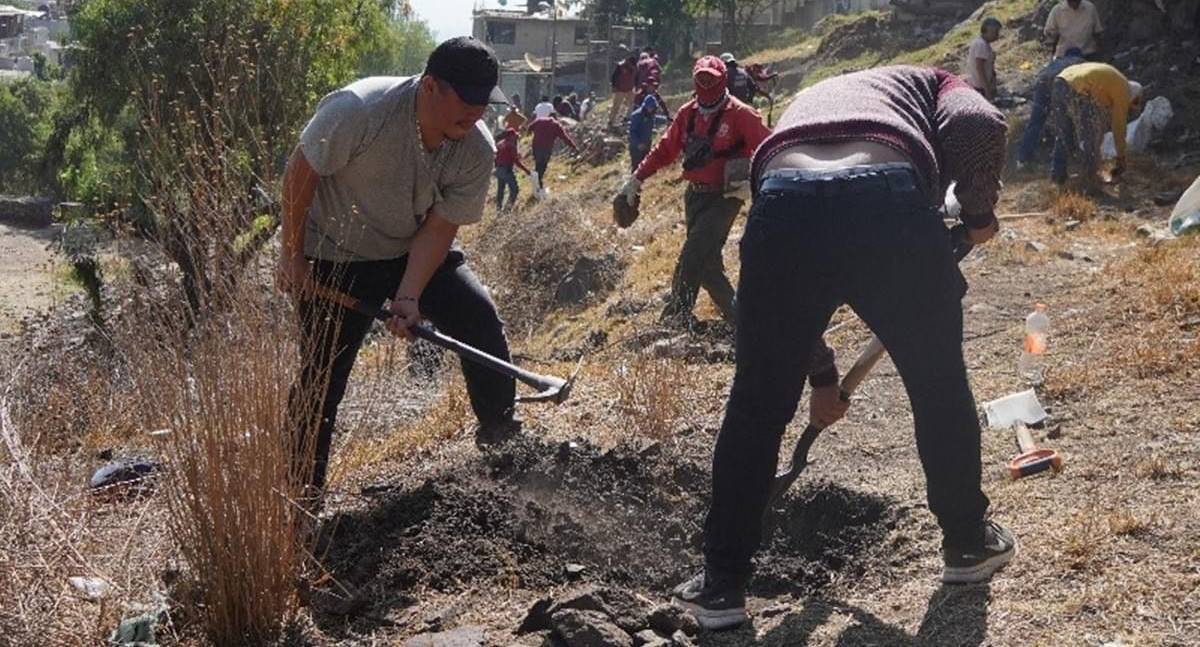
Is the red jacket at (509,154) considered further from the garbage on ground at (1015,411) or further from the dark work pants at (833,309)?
the dark work pants at (833,309)

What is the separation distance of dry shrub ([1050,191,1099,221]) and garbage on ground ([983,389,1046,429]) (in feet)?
16.8

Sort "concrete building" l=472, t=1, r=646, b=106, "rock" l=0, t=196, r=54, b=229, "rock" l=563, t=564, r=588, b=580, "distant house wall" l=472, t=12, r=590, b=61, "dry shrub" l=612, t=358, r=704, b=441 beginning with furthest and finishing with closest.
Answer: "distant house wall" l=472, t=12, r=590, b=61, "concrete building" l=472, t=1, r=646, b=106, "rock" l=0, t=196, r=54, b=229, "dry shrub" l=612, t=358, r=704, b=441, "rock" l=563, t=564, r=588, b=580

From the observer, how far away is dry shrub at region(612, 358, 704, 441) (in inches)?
218

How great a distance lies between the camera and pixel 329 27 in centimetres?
1756

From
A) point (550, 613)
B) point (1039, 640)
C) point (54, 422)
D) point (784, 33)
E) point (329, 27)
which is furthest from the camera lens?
point (784, 33)

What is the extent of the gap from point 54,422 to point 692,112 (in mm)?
4293

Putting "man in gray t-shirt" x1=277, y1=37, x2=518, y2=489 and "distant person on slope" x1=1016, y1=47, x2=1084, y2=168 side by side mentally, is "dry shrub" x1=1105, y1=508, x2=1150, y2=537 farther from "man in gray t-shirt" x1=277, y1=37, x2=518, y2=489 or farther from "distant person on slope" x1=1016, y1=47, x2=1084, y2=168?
"distant person on slope" x1=1016, y1=47, x2=1084, y2=168

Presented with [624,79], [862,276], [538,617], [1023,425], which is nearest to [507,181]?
[624,79]

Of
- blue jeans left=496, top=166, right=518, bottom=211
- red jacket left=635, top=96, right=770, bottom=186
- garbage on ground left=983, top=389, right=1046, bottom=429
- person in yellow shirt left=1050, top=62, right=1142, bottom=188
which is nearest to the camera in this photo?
garbage on ground left=983, top=389, right=1046, bottom=429

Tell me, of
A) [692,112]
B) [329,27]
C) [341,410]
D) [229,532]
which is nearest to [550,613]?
[229,532]

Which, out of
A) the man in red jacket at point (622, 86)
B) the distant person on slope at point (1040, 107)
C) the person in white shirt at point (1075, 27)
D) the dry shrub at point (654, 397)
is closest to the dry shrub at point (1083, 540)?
the dry shrub at point (654, 397)

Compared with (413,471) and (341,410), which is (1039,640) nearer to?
(413,471)

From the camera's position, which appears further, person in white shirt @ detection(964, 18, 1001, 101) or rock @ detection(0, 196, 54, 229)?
rock @ detection(0, 196, 54, 229)

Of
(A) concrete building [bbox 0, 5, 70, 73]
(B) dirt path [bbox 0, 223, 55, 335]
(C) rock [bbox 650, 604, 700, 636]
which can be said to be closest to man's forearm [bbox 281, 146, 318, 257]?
(C) rock [bbox 650, 604, 700, 636]
